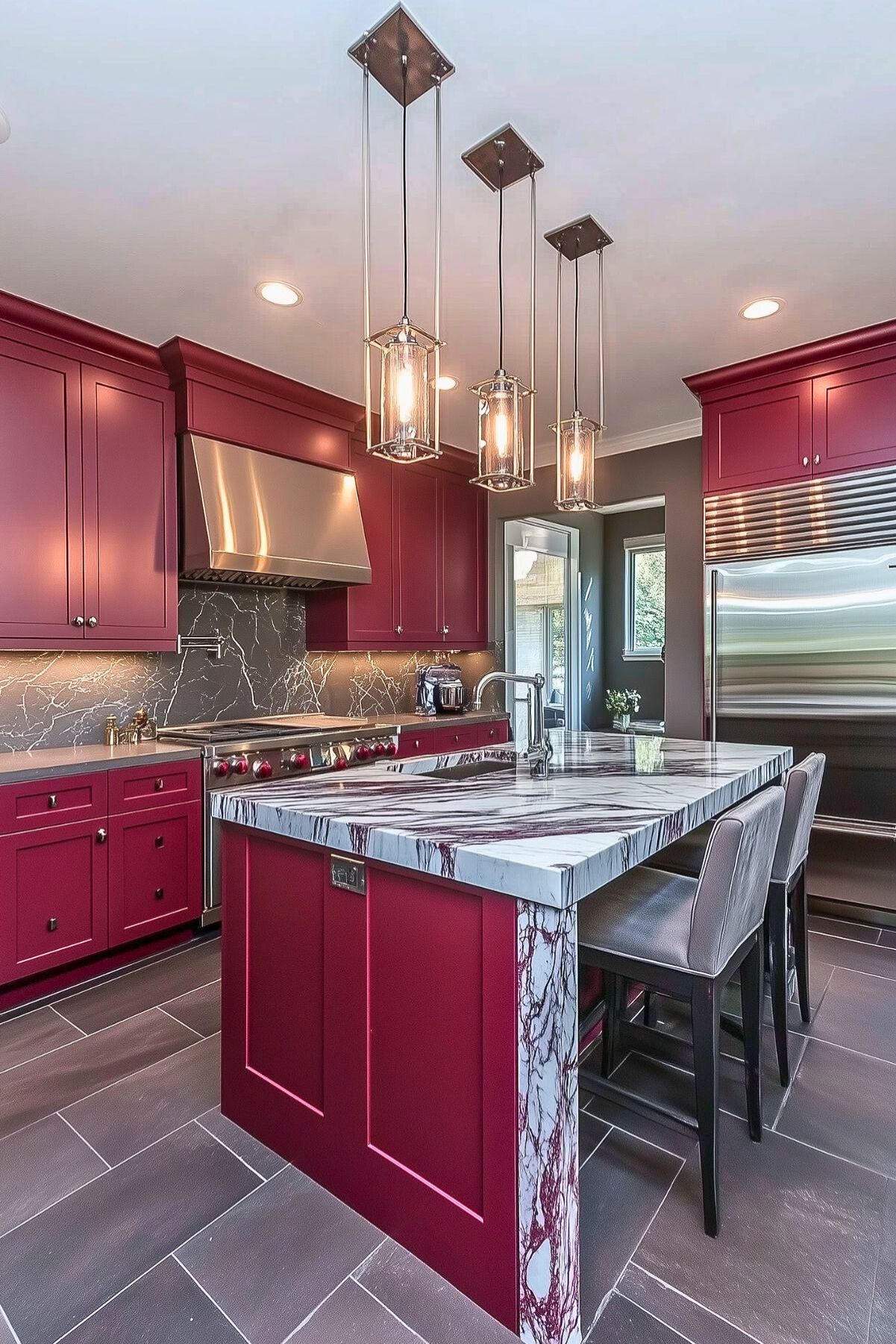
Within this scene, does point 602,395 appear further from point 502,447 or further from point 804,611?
point 502,447

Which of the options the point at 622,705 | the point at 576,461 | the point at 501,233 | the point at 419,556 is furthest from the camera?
the point at 622,705

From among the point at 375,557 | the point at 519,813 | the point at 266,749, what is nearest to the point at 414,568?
the point at 375,557

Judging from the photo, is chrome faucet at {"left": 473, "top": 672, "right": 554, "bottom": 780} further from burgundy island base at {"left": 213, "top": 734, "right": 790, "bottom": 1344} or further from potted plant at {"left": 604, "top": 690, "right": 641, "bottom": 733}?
potted plant at {"left": 604, "top": 690, "right": 641, "bottom": 733}

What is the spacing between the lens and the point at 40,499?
285 cm

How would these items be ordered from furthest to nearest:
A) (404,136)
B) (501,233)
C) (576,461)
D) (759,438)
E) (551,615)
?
(551,615)
(759,438)
(576,461)
(501,233)
(404,136)

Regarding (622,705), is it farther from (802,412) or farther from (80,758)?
(80,758)

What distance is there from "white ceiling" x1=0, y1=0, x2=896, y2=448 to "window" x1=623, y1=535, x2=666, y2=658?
4083mm

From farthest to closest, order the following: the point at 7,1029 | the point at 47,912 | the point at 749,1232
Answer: the point at 47,912
the point at 7,1029
the point at 749,1232

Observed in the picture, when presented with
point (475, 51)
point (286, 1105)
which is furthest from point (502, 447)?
point (286, 1105)

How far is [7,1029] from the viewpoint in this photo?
7.80ft

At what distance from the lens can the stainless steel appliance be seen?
3.16 metres

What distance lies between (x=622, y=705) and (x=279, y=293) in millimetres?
5287

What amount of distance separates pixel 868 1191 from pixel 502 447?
2.08 m

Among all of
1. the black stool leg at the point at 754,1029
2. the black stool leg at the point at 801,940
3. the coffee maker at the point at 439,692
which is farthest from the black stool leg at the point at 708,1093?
the coffee maker at the point at 439,692
